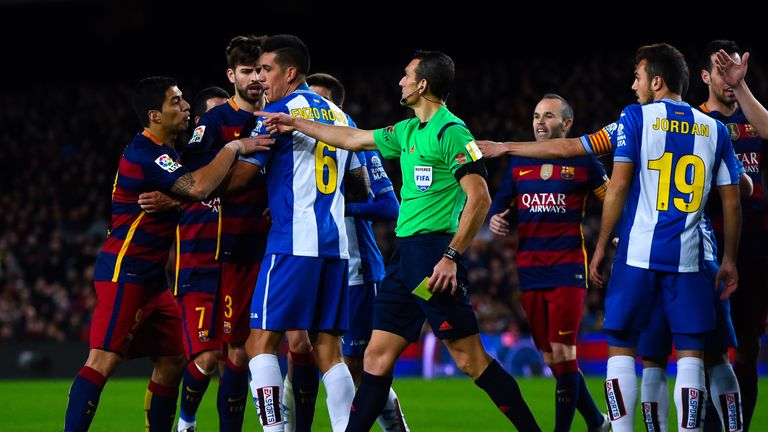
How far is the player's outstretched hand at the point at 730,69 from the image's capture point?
637cm

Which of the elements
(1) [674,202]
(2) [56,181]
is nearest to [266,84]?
(1) [674,202]

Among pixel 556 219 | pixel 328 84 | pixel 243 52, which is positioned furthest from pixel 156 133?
pixel 556 219

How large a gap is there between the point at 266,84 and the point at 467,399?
276 inches

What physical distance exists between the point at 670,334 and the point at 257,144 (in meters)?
2.66

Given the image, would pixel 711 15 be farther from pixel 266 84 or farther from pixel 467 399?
pixel 266 84

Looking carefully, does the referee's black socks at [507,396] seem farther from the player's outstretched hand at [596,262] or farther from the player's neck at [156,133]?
the player's neck at [156,133]

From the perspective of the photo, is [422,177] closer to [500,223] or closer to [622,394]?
[622,394]

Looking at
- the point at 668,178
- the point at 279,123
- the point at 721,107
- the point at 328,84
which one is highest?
the point at 328,84

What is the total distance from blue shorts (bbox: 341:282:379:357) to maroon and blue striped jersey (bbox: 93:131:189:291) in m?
1.47

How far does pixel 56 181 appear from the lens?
2466cm

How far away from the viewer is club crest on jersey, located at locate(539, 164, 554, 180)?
793cm

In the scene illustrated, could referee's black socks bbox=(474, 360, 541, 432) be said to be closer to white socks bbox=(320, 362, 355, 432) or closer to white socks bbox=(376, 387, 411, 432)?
white socks bbox=(320, 362, 355, 432)

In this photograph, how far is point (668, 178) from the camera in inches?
230

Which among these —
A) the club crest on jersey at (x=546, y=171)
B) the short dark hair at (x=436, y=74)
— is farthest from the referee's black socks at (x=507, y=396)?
the club crest on jersey at (x=546, y=171)
